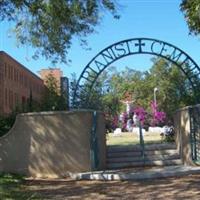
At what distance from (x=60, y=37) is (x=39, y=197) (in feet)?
25.1

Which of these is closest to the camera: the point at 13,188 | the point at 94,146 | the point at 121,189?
the point at 121,189

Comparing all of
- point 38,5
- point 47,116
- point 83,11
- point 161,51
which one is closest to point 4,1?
point 38,5

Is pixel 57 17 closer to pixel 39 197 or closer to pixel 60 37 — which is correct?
pixel 60 37

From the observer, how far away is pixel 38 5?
16.2 metres

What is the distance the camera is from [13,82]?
264ft

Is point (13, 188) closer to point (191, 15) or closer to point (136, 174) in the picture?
point (136, 174)

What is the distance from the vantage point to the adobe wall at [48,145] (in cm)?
1590

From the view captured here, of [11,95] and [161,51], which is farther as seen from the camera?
[11,95]

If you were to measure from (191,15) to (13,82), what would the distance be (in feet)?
227

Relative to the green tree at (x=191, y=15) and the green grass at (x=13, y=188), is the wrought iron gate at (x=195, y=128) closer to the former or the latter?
the green tree at (x=191, y=15)

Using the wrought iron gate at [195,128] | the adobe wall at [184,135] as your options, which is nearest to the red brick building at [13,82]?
the adobe wall at [184,135]

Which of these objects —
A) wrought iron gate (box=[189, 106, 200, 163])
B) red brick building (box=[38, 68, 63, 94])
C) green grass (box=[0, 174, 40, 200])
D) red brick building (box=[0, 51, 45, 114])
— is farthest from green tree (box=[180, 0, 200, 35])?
red brick building (box=[0, 51, 45, 114])

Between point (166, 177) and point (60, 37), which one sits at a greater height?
point (60, 37)

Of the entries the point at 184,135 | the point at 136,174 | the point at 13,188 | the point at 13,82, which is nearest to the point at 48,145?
the point at 136,174
